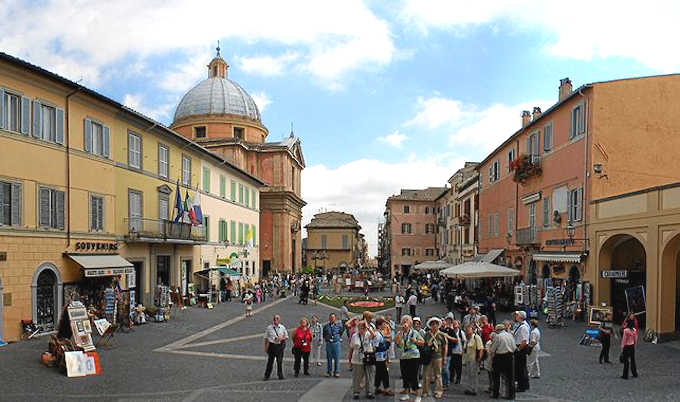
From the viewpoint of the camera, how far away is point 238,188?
4203 centimetres

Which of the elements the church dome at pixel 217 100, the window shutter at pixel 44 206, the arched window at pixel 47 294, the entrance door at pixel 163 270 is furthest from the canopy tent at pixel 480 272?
the church dome at pixel 217 100

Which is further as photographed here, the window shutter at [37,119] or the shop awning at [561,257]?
the shop awning at [561,257]

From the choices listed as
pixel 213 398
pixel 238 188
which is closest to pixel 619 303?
pixel 213 398

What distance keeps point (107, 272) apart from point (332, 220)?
70801mm

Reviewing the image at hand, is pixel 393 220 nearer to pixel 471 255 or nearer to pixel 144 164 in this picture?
pixel 471 255

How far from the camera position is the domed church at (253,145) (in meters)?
59.2

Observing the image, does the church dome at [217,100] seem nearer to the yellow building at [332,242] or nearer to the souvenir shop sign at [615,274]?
the yellow building at [332,242]

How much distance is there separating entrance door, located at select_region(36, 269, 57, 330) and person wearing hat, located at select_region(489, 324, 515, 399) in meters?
15.1

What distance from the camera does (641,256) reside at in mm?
21609

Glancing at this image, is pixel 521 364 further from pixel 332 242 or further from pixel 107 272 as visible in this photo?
pixel 332 242

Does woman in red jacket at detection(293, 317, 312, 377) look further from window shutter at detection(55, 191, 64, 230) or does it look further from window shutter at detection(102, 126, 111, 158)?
window shutter at detection(102, 126, 111, 158)

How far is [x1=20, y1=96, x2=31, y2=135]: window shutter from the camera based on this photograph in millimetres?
17094

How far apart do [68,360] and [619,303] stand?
1944 centimetres

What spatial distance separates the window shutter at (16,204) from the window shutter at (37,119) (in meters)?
1.88
